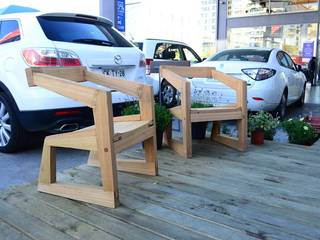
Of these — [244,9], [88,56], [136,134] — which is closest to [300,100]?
[88,56]

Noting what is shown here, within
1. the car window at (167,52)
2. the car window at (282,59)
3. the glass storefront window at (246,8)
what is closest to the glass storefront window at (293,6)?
the glass storefront window at (246,8)

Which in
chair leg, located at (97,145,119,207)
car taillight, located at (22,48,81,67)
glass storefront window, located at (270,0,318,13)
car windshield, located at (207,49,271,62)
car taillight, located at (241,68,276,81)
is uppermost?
glass storefront window, located at (270,0,318,13)

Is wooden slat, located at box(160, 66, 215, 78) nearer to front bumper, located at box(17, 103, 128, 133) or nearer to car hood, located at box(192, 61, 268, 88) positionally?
front bumper, located at box(17, 103, 128, 133)

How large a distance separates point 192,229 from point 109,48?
8.65ft

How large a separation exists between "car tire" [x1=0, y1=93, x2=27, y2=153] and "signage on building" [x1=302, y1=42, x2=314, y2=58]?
15.2 meters

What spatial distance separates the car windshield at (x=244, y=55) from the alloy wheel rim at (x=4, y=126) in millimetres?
3720

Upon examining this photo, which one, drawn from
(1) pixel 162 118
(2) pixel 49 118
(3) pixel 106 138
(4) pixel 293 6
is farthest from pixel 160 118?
(4) pixel 293 6

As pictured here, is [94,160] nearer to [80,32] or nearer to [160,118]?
[160,118]

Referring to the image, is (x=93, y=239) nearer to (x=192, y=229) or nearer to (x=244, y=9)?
(x=192, y=229)

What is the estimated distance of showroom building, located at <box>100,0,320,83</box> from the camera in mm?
17375

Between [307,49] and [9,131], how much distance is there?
15455mm

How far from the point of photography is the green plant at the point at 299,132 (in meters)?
4.40

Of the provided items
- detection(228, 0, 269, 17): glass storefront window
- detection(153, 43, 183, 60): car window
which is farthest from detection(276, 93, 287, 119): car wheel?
detection(228, 0, 269, 17): glass storefront window

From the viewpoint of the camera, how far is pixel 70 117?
3.87 m
